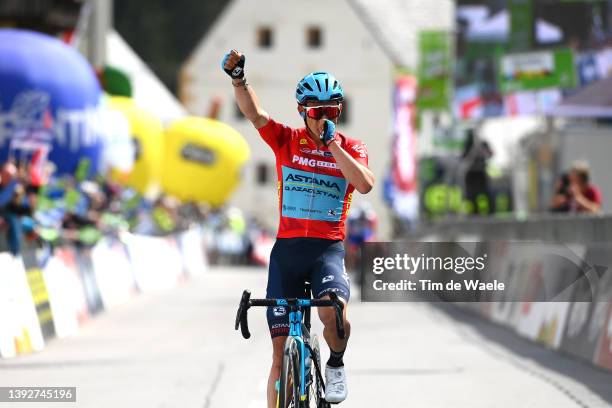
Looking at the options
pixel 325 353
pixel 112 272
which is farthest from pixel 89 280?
pixel 325 353

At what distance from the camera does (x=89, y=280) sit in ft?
64.1

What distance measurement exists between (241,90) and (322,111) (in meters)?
0.53

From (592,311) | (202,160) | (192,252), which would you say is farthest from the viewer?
(202,160)

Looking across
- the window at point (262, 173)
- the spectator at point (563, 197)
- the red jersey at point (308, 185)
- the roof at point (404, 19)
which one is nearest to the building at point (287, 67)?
the window at point (262, 173)

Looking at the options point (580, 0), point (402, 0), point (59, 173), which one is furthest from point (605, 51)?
point (402, 0)

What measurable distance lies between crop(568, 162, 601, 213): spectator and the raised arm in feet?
35.4

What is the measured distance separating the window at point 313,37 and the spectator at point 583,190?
57.6 meters

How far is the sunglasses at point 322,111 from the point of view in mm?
7734

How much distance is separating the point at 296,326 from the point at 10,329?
6.58 meters

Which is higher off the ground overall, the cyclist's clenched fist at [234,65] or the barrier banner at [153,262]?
the cyclist's clenched fist at [234,65]

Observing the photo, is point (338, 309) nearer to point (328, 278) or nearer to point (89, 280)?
point (328, 278)

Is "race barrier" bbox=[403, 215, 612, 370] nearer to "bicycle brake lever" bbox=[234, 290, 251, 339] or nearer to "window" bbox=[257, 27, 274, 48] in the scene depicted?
"bicycle brake lever" bbox=[234, 290, 251, 339]

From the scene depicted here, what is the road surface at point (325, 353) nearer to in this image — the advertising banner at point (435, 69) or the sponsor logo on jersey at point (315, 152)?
the sponsor logo on jersey at point (315, 152)

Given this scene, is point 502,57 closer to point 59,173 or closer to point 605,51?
point 605,51
